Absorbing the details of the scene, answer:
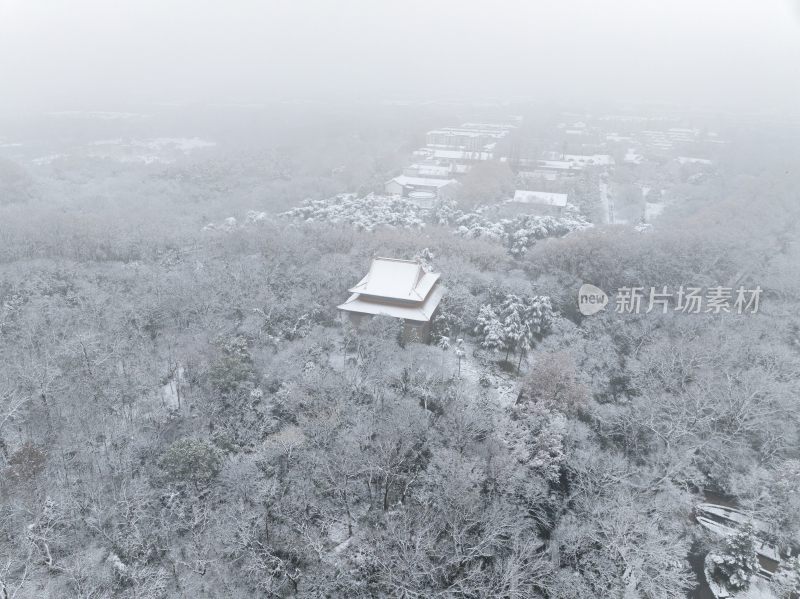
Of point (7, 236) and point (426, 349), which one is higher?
point (7, 236)

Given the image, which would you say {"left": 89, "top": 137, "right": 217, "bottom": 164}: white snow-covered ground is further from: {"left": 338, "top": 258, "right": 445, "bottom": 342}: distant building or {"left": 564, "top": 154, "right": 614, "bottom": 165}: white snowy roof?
{"left": 338, "top": 258, "right": 445, "bottom": 342}: distant building

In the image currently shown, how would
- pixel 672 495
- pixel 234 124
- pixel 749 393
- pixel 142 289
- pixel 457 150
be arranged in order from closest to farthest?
pixel 672 495, pixel 749 393, pixel 142 289, pixel 457 150, pixel 234 124

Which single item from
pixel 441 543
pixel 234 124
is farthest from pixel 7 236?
pixel 234 124

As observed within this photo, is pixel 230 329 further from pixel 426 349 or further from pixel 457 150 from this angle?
pixel 457 150

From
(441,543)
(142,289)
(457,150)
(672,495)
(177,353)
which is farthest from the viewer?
(457,150)

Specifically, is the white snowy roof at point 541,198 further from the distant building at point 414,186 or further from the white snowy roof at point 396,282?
the white snowy roof at point 396,282

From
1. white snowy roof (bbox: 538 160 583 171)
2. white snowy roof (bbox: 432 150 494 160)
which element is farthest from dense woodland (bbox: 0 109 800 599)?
white snowy roof (bbox: 432 150 494 160)

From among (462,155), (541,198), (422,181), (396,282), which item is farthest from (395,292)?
(462,155)
